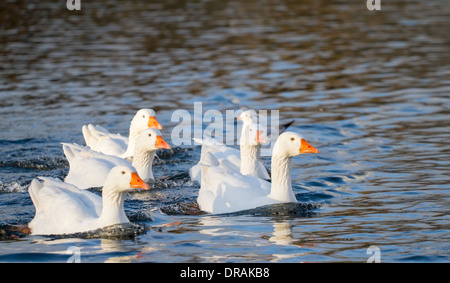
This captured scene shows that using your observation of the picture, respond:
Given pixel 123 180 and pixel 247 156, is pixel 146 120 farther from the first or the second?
pixel 123 180

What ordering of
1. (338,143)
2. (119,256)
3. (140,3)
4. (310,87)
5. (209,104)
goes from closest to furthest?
(119,256), (338,143), (209,104), (310,87), (140,3)

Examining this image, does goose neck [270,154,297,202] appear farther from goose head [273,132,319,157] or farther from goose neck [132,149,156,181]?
goose neck [132,149,156,181]

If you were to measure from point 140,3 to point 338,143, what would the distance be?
2408 centimetres

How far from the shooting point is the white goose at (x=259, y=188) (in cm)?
1112

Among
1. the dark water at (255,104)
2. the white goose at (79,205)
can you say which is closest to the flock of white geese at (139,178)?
the white goose at (79,205)

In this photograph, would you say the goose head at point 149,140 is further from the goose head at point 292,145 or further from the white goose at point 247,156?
the goose head at point 292,145

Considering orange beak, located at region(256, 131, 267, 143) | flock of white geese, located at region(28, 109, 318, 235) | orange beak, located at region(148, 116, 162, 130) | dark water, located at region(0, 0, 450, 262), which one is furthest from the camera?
orange beak, located at region(148, 116, 162, 130)

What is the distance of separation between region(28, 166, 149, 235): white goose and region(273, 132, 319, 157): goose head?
2337mm

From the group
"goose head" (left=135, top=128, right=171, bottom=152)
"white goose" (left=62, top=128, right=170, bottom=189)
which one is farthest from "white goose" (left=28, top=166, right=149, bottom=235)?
"goose head" (left=135, top=128, right=171, bottom=152)

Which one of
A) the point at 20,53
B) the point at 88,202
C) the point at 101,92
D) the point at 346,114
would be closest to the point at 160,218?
the point at 88,202

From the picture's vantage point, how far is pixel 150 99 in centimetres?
1952

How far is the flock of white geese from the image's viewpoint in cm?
990

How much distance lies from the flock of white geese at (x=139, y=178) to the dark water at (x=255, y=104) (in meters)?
0.24

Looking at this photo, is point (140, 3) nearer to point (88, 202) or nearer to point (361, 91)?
point (361, 91)
